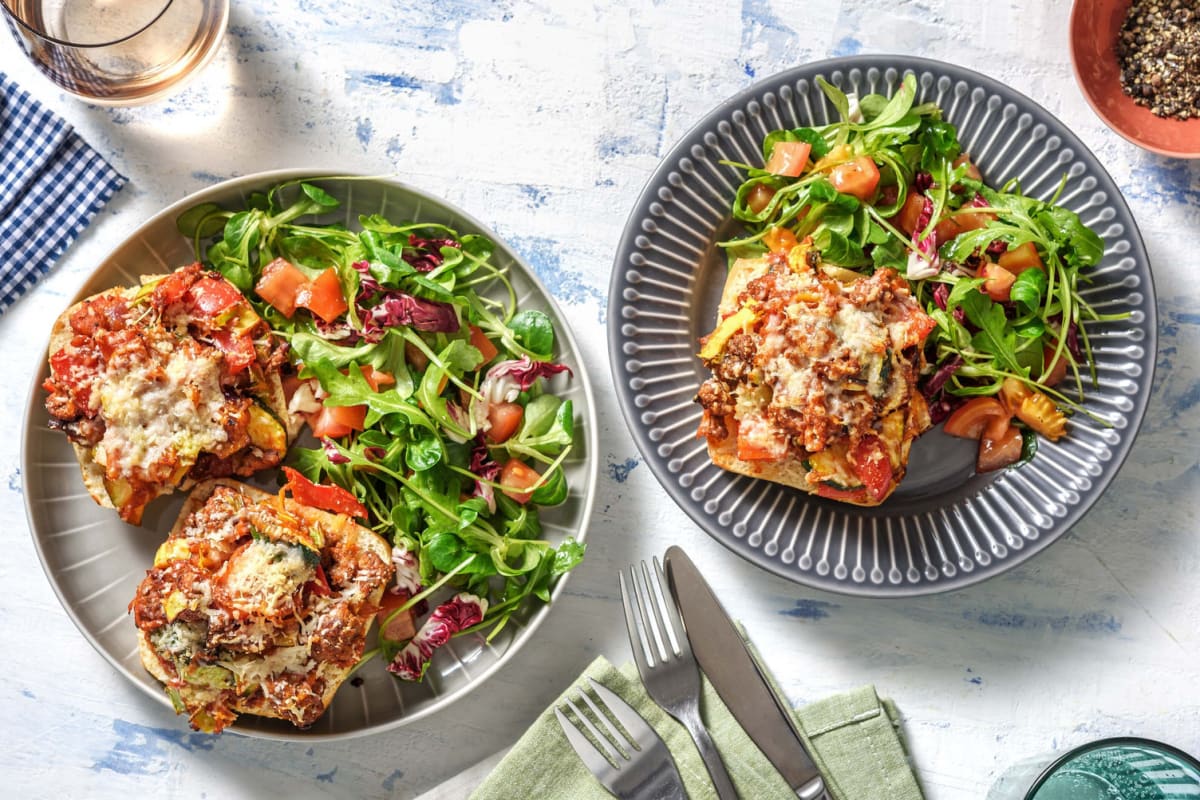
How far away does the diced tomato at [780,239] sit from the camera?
11.2 ft

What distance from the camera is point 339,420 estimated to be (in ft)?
11.3

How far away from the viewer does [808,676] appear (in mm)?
3664

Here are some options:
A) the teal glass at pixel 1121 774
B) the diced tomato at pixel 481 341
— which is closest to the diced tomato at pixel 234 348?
the diced tomato at pixel 481 341

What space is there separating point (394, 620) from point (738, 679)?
1207mm

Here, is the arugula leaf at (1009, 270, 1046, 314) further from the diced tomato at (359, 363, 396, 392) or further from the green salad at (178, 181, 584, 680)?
the diced tomato at (359, 363, 396, 392)

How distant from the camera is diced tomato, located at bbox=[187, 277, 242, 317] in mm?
3320

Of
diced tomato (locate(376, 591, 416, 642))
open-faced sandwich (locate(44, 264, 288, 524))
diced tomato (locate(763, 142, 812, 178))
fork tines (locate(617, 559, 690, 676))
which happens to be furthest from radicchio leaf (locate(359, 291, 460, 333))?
diced tomato (locate(763, 142, 812, 178))

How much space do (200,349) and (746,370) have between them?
1.75 metres

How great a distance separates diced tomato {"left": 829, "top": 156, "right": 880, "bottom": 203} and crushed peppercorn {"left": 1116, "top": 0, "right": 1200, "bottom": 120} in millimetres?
1027

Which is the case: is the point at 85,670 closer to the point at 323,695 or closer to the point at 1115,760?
the point at 323,695

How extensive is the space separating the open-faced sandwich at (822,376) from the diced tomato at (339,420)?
3.78 ft

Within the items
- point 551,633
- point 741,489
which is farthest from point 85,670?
point 741,489

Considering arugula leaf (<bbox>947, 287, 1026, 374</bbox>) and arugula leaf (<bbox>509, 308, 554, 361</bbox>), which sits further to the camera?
arugula leaf (<bbox>509, 308, 554, 361</bbox>)

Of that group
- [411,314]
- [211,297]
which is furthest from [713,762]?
[211,297]
